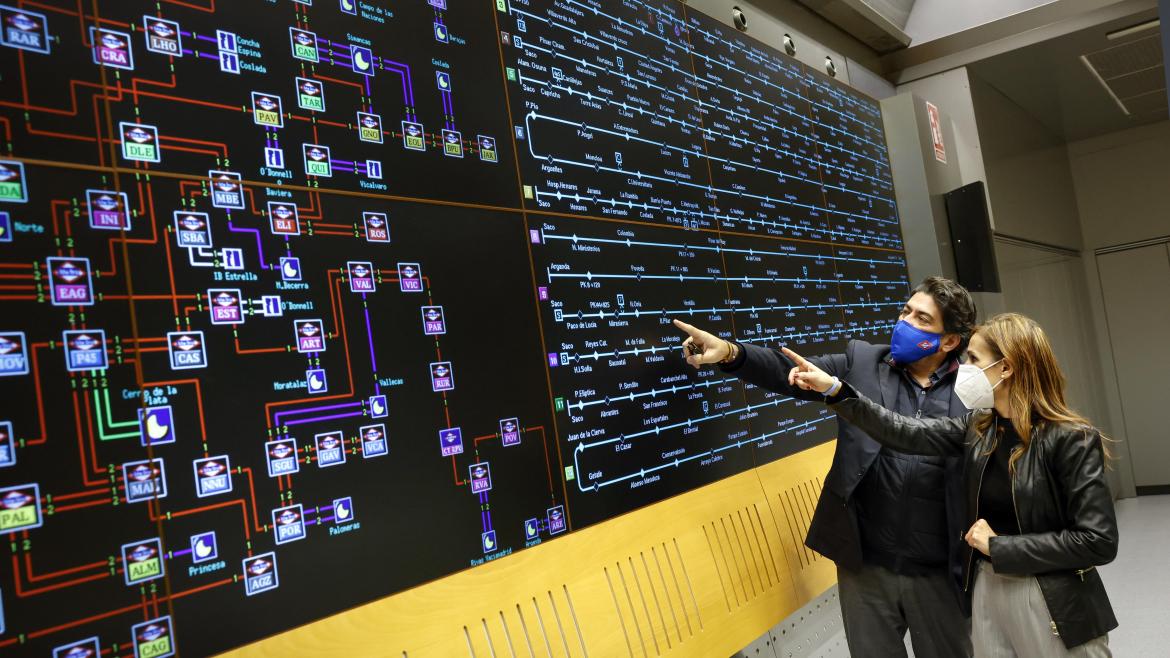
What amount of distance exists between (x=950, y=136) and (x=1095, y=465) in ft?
12.8

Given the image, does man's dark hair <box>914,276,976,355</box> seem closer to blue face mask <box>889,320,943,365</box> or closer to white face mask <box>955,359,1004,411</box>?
blue face mask <box>889,320,943,365</box>

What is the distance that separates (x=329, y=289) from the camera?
1.80 m

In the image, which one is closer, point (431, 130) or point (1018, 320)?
point (431, 130)

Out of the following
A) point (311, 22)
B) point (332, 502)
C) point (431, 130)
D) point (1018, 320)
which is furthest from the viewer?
point (1018, 320)

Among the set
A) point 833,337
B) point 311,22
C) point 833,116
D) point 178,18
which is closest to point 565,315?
point 311,22

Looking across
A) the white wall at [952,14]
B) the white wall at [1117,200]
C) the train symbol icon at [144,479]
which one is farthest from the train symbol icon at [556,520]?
the white wall at [1117,200]

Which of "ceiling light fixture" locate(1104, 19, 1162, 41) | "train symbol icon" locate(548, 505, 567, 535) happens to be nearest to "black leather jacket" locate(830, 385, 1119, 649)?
"train symbol icon" locate(548, 505, 567, 535)

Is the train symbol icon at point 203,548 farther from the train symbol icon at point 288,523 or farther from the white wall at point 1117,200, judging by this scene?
the white wall at point 1117,200

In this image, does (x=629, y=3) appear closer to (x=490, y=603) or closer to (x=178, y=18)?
(x=178, y=18)

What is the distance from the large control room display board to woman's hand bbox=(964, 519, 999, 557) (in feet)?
3.00

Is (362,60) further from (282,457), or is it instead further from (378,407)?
(282,457)

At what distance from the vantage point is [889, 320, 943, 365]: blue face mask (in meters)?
2.79

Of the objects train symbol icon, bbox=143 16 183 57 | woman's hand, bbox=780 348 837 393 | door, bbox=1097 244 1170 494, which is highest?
train symbol icon, bbox=143 16 183 57

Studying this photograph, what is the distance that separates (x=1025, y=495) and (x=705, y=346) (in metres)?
1.04
